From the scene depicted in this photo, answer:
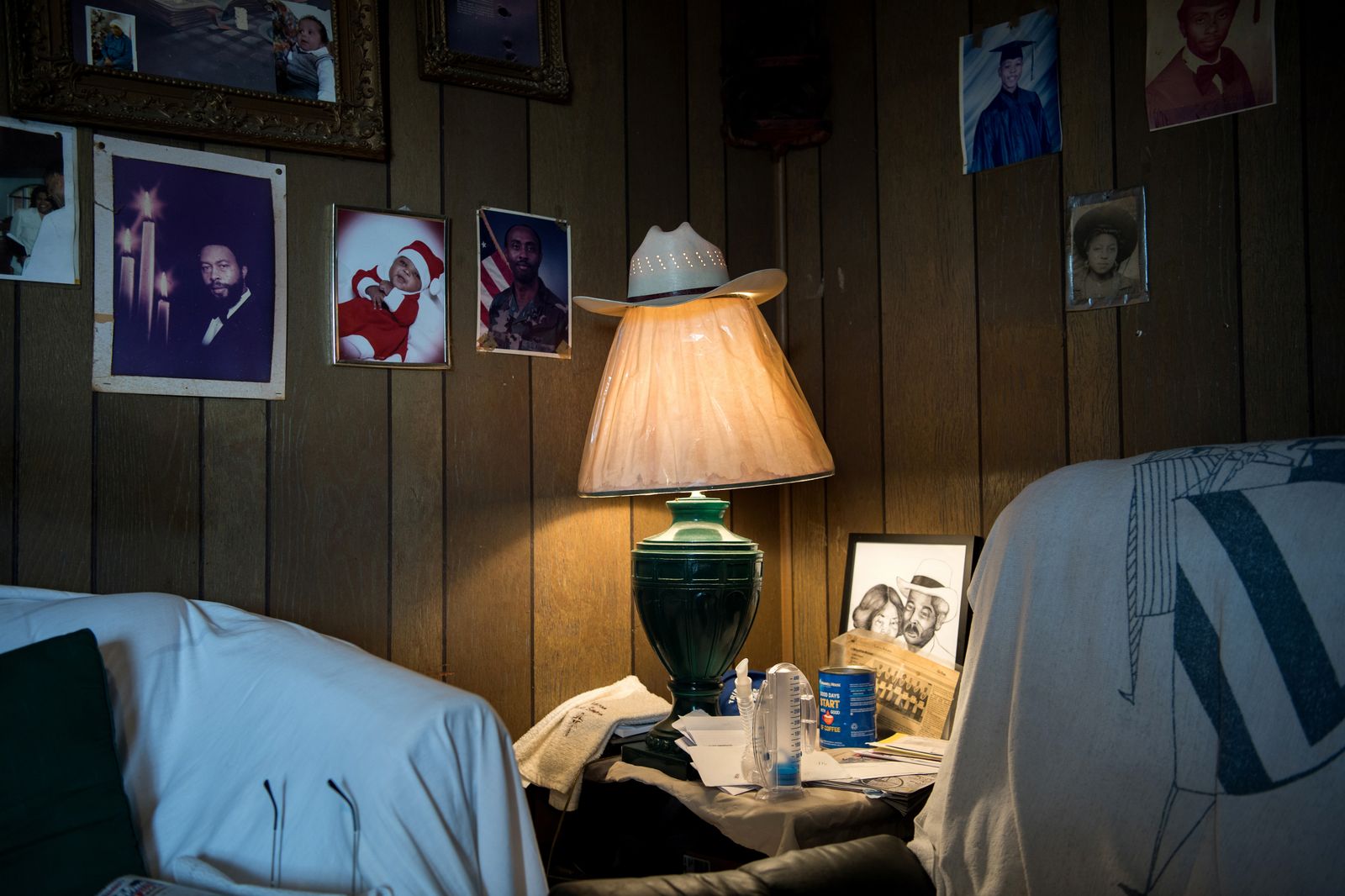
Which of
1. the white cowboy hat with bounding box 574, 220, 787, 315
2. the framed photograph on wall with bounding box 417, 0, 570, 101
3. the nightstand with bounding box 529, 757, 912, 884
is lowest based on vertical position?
the nightstand with bounding box 529, 757, 912, 884

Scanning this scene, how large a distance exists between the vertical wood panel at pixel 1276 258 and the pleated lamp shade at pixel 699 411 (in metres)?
0.64

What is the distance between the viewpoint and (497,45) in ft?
5.90

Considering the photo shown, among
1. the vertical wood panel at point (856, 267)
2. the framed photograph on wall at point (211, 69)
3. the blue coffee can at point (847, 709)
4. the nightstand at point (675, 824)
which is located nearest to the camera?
the nightstand at point (675, 824)

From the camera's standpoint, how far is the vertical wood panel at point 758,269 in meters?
2.07

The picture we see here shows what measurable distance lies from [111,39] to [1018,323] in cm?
150

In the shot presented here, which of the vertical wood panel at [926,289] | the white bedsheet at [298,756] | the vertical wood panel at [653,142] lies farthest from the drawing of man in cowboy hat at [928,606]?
the white bedsheet at [298,756]

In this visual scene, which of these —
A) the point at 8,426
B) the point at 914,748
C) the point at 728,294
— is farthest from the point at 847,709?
the point at 8,426

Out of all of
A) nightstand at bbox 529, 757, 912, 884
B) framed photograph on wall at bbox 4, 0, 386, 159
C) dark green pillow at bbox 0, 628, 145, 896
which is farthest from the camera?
framed photograph on wall at bbox 4, 0, 386, 159

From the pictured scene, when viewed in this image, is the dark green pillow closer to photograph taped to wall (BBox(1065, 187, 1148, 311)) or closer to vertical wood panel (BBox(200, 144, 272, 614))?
vertical wood panel (BBox(200, 144, 272, 614))

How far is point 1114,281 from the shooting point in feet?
5.19

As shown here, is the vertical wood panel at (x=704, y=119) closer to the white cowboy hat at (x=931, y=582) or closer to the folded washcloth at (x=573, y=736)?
the white cowboy hat at (x=931, y=582)

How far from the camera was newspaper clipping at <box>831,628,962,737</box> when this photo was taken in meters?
1.57

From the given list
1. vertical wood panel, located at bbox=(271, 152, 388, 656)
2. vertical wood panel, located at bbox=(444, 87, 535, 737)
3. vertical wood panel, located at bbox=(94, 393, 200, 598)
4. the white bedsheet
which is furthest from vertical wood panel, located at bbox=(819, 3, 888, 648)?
vertical wood panel, located at bbox=(94, 393, 200, 598)

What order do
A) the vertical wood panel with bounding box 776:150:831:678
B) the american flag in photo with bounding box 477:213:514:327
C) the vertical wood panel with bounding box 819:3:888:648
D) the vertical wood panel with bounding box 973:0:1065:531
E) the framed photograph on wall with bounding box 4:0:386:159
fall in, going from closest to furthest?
1. the framed photograph on wall with bounding box 4:0:386:159
2. the vertical wood panel with bounding box 973:0:1065:531
3. the american flag in photo with bounding box 477:213:514:327
4. the vertical wood panel with bounding box 819:3:888:648
5. the vertical wood panel with bounding box 776:150:831:678
